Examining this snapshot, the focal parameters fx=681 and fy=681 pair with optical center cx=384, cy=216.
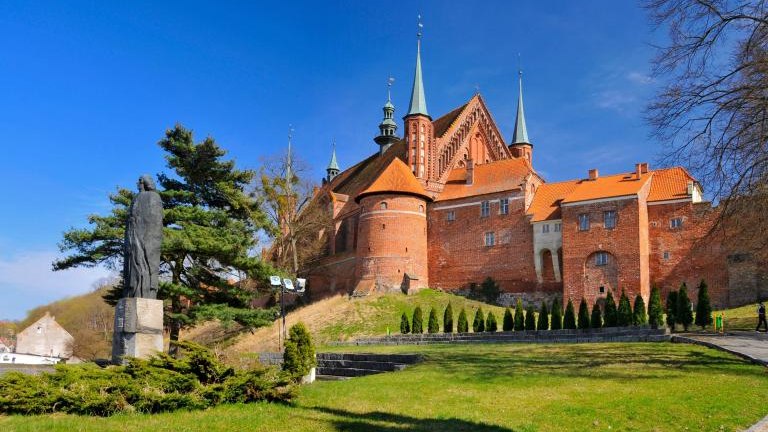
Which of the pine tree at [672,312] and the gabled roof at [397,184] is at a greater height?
the gabled roof at [397,184]

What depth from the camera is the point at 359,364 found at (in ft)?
67.1

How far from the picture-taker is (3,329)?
95.4 meters

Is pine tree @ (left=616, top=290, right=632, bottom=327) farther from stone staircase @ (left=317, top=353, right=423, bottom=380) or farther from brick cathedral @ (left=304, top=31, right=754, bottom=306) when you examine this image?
stone staircase @ (left=317, top=353, right=423, bottom=380)

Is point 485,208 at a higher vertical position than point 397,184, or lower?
lower

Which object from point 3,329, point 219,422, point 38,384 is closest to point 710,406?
point 219,422

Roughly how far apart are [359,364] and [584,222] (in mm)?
26230

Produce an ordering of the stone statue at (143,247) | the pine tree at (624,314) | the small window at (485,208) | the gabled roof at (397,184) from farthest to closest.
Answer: the gabled roof at (397,184) → the small window at (485,208) → the pine tree at (624,314) → the stone statue at (143,247)

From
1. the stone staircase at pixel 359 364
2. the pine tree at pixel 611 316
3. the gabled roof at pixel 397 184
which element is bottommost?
the stone staircase at pixel 359 364

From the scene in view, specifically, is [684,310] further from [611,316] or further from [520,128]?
[520,128]

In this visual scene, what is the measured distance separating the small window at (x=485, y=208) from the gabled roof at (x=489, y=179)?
0.80 meters

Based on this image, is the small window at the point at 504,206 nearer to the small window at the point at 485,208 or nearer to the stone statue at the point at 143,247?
the small window at the point at 485,208

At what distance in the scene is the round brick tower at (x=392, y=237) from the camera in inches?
1916

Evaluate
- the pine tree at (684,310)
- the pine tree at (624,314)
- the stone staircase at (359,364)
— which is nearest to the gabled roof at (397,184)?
the pine tree at (624,314)

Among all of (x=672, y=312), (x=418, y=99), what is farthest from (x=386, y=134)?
(x=672, y=312)
